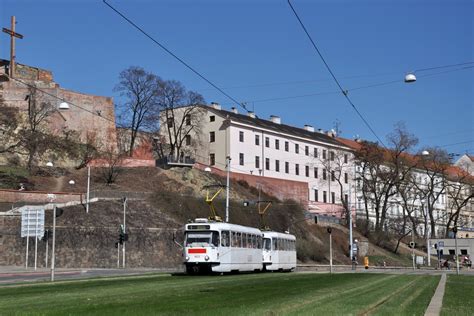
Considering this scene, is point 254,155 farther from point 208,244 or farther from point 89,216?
point 208,244

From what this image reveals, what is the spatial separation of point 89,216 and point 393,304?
46259 mm

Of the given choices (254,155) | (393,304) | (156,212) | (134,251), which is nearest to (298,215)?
(254,155)

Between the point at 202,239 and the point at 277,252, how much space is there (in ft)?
42.1

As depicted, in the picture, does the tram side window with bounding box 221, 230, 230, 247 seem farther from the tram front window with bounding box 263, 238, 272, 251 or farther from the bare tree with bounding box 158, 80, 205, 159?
the bare tree with bounding box 158, 80, 205, 159

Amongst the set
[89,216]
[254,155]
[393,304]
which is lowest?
[393,304]

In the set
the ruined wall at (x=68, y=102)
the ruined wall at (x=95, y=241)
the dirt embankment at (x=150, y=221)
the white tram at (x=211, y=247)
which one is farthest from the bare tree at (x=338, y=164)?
the white tram at (x=211, y=247)

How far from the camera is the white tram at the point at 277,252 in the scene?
47.4m

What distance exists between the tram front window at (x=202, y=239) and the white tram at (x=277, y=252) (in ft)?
32.9

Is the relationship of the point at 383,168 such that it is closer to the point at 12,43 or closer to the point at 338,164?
the point at 338,164

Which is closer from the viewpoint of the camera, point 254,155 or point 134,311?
point 134,311

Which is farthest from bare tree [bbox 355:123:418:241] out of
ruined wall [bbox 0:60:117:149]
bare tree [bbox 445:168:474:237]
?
ruined wall [bbox 0:60:117:149]

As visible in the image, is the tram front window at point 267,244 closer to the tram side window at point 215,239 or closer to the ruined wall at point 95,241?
the tram side window at point 215,239

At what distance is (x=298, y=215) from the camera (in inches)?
3487

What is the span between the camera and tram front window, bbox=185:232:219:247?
3731 cm
